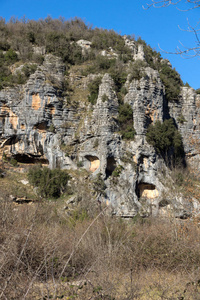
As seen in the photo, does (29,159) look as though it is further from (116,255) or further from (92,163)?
(116,255)

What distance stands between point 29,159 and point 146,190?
44.5ft

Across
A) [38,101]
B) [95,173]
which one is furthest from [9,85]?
[95,173]

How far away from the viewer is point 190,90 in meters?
33.7

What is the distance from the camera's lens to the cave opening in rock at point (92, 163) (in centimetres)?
2658

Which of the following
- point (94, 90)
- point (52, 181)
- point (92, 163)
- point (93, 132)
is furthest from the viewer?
point (94, 90)

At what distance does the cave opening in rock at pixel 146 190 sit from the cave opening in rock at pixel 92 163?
442 cm

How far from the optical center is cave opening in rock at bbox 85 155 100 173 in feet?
87.2

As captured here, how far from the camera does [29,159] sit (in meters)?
30.8

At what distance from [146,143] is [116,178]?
183 inches

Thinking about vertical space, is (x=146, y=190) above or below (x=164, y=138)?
below

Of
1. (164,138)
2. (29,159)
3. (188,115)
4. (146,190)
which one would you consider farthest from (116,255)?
(188,115)

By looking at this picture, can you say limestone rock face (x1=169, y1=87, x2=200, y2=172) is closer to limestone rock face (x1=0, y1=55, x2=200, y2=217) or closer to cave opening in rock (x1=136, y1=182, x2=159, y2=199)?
limestone rock face (x1=0, y1=55, x2=200, y2=217)

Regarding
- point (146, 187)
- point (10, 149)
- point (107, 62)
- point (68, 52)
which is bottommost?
point (146, 187)

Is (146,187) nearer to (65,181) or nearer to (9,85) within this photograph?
(65,181)
